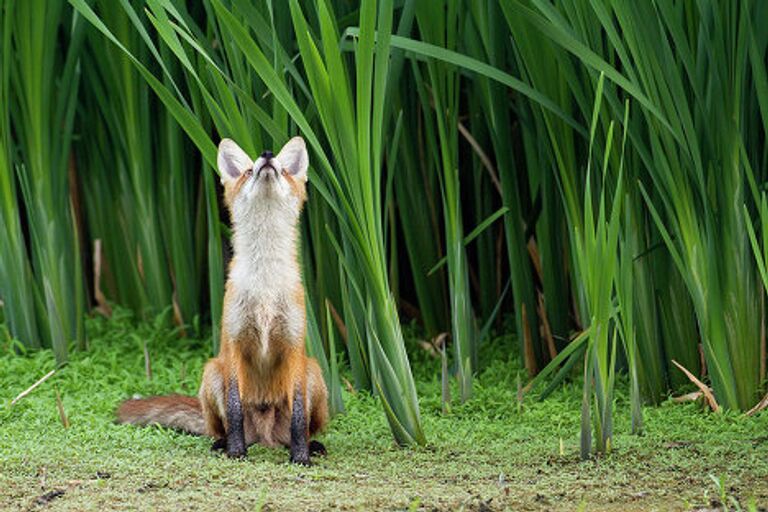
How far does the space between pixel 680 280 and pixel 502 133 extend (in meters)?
0.91

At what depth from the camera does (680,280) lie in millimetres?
5320

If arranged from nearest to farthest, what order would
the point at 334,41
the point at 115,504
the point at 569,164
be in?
the point at 115,504, the point at 334,41, the point at 569,164

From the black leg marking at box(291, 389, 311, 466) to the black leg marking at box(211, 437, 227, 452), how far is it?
0.99ft

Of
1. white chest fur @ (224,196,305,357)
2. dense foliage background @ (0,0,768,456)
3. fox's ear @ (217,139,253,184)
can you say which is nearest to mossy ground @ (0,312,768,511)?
dense foliage background @ (0,0,768,456)

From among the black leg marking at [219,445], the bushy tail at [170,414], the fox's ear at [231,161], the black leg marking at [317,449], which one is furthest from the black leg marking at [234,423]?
the fox's ear at [231,161]

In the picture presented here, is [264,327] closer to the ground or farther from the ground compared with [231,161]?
closer to the ground

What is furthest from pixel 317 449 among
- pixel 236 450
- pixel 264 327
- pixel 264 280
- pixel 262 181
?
pixel 262 181

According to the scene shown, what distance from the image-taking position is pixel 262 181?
4.59 meters

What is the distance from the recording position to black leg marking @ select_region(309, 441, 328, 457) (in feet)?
15.7

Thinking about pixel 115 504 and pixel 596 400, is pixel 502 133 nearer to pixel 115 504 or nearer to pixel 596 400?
pixel 596 400

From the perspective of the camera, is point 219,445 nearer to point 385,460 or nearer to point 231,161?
point 385,460

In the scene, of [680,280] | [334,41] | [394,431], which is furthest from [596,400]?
[334,41]

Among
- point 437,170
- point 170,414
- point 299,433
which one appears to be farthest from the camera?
point 437,170

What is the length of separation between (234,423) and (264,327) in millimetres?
346
